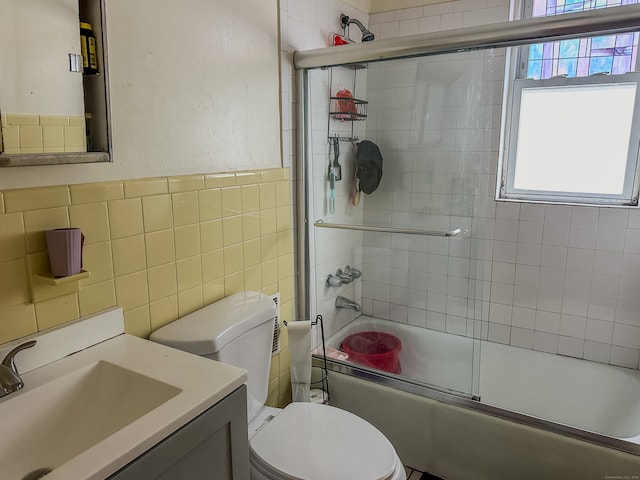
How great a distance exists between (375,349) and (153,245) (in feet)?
4.86

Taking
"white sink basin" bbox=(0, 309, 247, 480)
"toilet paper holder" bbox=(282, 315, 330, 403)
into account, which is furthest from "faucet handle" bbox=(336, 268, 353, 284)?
"white sink basin" bbox=(0, 309, 247, 480)

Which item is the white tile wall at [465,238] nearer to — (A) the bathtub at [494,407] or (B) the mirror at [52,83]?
(A) the bathtub at [494,407]

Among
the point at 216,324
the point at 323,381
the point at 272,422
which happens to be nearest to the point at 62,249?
the point at 216,324

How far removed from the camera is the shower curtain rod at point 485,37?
148cm

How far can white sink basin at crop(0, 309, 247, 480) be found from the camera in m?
0.96

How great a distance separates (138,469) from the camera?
882 millimetres

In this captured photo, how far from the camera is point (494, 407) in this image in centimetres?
186

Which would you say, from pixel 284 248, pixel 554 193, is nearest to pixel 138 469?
pixel 284 248

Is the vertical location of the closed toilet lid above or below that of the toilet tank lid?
below

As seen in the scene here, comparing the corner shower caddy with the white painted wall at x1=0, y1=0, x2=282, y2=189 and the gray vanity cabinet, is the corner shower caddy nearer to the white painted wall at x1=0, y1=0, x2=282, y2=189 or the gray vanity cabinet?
the white painted wall at x1=0, y1=0, x2=282, y2=189

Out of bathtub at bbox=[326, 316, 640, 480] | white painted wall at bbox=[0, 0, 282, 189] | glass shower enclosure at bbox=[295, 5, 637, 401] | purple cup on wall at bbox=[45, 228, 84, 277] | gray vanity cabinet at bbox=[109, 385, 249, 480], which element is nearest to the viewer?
gray vanity cabinet at bbox=[109, 385, 249, 480]

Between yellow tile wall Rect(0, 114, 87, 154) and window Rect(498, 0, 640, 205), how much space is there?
2.12 metres

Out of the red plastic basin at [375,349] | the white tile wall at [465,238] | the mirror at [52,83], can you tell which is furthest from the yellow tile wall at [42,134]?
the red plastic basin at [375,349]

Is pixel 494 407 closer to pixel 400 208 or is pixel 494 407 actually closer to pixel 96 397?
pixel 400 208
